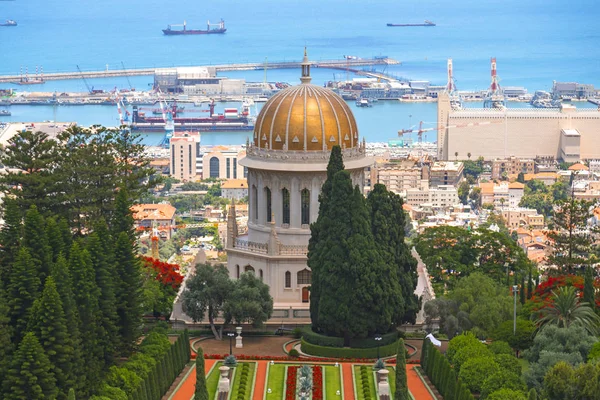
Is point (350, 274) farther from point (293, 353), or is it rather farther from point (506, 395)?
point (506, 395)

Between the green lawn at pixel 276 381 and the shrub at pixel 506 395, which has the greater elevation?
the shrub at pixel 506 395

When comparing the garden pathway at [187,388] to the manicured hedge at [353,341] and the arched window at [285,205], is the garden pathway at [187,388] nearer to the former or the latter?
the manicured hedge at [353,341]

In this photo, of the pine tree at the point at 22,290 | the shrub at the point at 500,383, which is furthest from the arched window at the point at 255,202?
the shrub at the point at 500,383

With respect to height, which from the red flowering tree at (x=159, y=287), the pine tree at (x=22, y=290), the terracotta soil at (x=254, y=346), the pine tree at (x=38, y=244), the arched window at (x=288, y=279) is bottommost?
the terracotta soil at (x=254, y=346)

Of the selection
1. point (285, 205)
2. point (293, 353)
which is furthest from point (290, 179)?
point (293, 353)

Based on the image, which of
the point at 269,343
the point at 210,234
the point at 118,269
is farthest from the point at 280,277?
the point at 210,234

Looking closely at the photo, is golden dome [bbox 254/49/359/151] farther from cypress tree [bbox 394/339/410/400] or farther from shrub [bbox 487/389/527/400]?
shrub [bbox 487/389/527/400]

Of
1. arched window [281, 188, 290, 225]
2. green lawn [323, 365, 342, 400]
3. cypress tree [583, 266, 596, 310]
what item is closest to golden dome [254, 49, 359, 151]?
arched window [281, 188, 290, 225]

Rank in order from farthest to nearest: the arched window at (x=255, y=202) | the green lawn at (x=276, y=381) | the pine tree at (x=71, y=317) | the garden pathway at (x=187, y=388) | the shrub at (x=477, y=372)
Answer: the arched window at (x=255, y=202) < the garden pathway at (x=187, y=388) < the green lawn at (x=276, y=381) < the shrub at (x=477, y=372) < the pine tree at (x=71, y=317)
